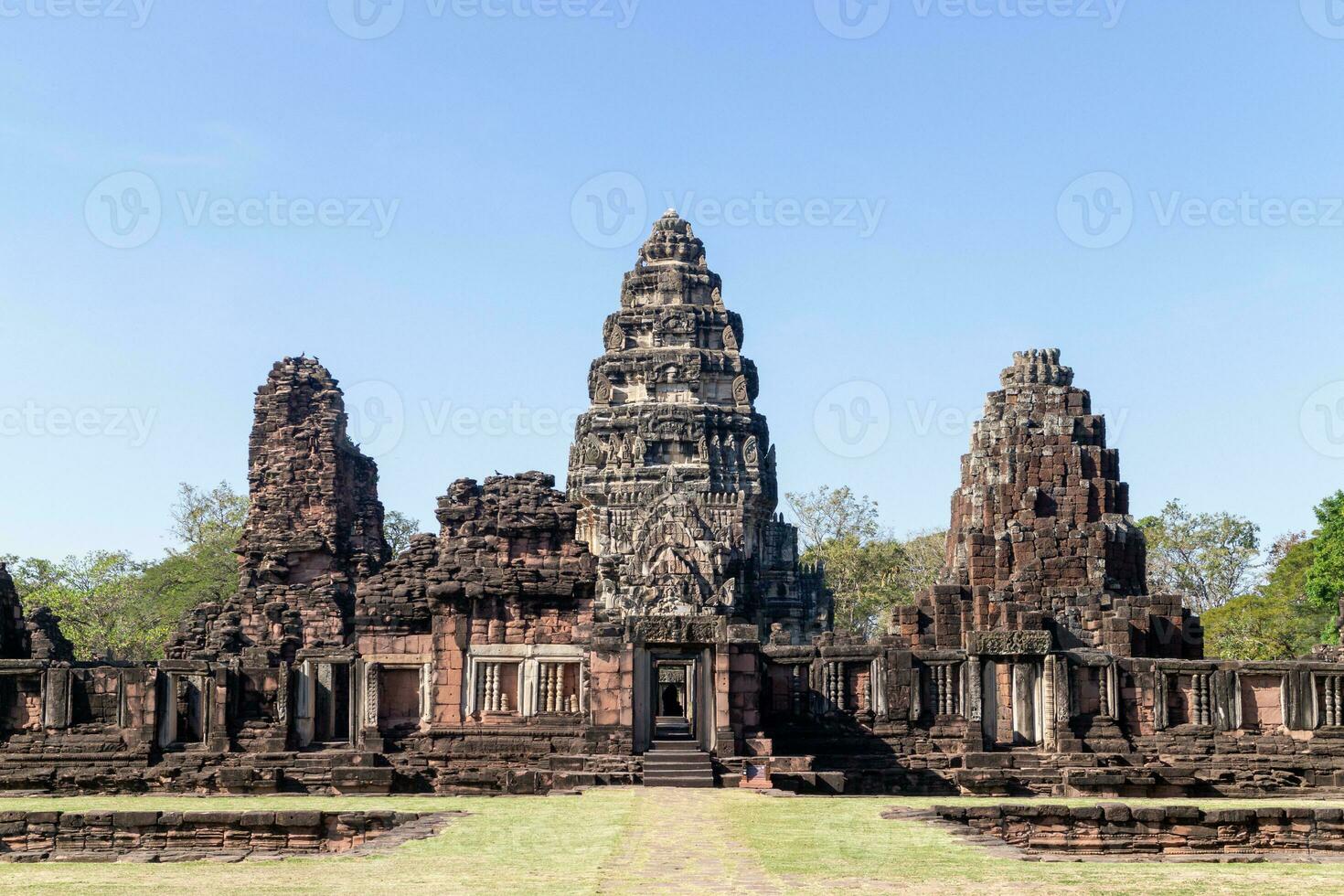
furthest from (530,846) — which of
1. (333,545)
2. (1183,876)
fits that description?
(333,545)

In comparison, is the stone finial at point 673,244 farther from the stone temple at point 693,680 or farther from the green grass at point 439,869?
the green grass at point 439,869

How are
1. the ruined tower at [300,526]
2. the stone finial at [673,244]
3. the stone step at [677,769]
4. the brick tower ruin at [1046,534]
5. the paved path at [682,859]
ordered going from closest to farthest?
the paved path at [682,859] → the stone step at [677,769] → the brick tower ruin at [1046,534] → the ruined tower at [300,526] → the stone finial at [673,244]

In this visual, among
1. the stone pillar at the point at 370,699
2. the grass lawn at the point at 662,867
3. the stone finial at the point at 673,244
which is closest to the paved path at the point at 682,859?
the grass lawn at the point at 662,867

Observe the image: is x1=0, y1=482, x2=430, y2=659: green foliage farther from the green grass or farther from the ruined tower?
the green grass

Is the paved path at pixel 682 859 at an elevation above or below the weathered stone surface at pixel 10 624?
below

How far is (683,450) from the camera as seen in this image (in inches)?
2790

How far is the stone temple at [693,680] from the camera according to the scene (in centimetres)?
2736

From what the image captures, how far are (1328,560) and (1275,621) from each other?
452 centimetres

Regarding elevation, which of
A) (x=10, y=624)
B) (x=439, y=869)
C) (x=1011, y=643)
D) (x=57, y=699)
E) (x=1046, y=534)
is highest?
(x=1046, y=534)

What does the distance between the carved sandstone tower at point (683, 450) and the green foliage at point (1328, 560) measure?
1648cm

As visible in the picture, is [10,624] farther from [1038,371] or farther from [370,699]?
[1038,371]

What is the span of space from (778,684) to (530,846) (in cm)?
1237

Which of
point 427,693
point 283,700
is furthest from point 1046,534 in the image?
point 283,700

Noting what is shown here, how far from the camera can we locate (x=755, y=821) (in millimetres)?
20266
